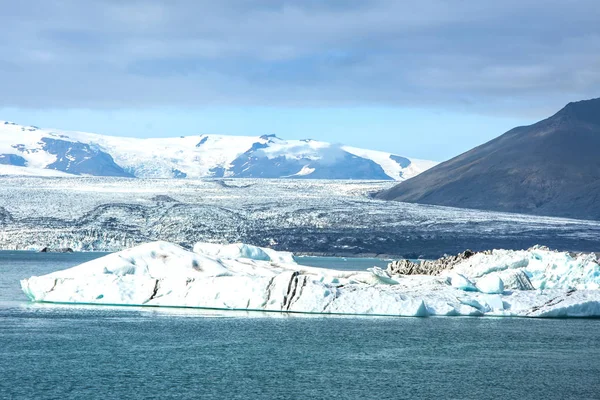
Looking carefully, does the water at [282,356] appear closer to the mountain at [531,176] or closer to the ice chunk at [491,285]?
the ice chunk at [491,285]

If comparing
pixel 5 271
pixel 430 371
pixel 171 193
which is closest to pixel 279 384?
pixel 430 371

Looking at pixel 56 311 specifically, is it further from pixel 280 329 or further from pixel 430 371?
pixel 430 371

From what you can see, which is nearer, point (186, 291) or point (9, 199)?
point (186, 291)

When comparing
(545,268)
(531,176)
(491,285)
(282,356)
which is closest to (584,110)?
(531,176)

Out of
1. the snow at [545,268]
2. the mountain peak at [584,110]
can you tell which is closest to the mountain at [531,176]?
the mountain peak at [584,110]

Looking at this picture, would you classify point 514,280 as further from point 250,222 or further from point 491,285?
point 250,222

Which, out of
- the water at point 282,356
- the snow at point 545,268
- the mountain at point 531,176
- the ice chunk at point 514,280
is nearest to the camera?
the water at point 282,356
